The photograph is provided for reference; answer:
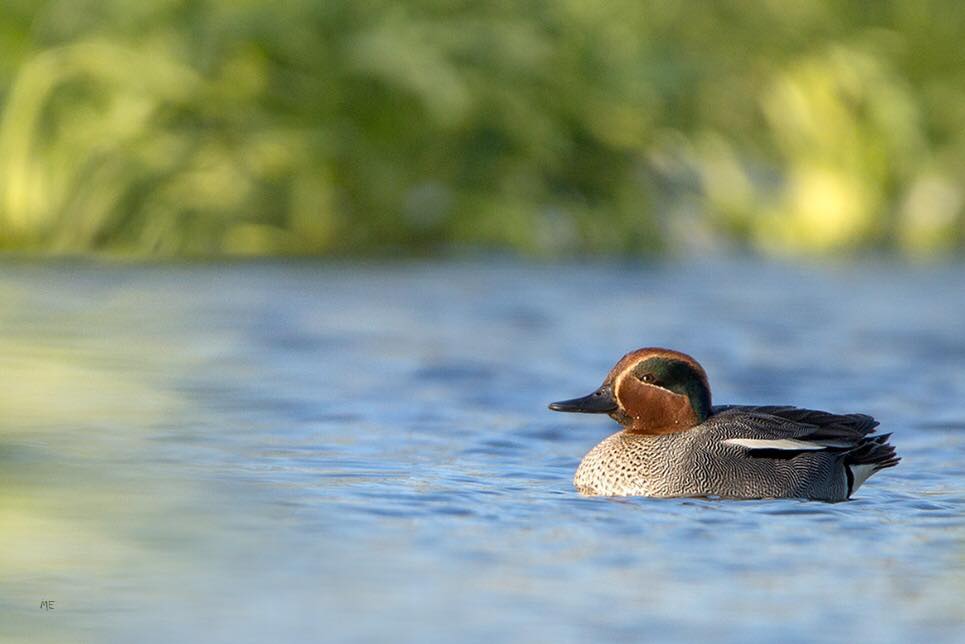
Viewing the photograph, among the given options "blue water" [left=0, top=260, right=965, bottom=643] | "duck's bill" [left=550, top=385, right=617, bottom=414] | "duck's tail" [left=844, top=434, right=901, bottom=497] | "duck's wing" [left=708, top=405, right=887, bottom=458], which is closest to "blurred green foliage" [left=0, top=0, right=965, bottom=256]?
"blue water" [left=0, top=260, right=965, bottom=643]

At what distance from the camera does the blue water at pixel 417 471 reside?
475 centimetres

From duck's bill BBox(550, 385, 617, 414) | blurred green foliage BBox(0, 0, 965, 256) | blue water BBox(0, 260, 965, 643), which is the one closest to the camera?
blue water BBox(0, 260, 965, 643)

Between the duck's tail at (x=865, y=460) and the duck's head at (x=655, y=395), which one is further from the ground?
the duck's head at (x=655, y=395)

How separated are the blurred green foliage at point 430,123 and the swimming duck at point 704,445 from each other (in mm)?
7691

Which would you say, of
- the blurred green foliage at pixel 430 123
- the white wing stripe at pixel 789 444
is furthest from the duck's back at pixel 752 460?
the blurred green foliage at pixel 430 123

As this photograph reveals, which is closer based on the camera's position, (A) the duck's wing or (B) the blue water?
(B) the blue water

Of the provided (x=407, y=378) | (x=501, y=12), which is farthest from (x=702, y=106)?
(x=407, y=378)

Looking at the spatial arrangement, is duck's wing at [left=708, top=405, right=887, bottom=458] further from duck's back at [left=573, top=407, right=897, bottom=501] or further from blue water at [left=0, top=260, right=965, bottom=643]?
blue water at [left=0, top=260, right=965, bottom=643]

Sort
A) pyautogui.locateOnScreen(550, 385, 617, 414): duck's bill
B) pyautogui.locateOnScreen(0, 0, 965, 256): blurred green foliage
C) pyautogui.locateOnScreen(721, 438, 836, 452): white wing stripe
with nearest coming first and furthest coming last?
pyautogui.locateOnScreen(721, 438, 836, 452): white wing stripe → pyautogui.locateOnScreen(550, 385, 617, 414): duck's bill → pyautogui.locateOnScreen(0, 0, 965, 256): blurred green foliage

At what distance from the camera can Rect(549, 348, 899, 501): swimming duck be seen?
6.53m

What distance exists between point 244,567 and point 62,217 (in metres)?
9.57

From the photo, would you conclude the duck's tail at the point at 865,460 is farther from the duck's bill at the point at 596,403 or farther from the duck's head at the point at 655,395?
the duck's bill at the point at 596,403

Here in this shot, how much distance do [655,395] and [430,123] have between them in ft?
27.4

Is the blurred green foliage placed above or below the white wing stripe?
above
